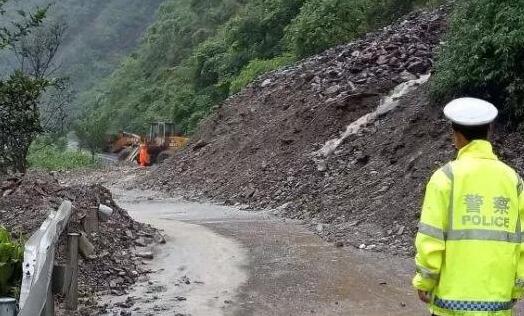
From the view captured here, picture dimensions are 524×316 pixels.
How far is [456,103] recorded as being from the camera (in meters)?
3.33

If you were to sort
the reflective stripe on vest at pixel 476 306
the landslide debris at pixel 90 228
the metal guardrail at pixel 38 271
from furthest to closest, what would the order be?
the landslide debris at pixel 90 228 < the metal guardrail at pixel 38 271 < the reflective stripe on vest at pixel 476 306

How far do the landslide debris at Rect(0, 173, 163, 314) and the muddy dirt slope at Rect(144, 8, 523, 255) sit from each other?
3.38 meters

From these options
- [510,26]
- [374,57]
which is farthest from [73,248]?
[374,57]

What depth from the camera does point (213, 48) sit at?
44.4 meters

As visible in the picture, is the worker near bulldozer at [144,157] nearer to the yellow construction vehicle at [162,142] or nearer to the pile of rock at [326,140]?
the yellow construction vehicle at [162,142]

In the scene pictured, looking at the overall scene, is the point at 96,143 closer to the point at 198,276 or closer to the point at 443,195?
the point at 198,276

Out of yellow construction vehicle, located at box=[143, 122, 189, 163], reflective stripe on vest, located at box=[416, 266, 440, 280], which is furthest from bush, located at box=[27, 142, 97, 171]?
reflective stripe on vest, located at box=[416, 266, 440, 280]

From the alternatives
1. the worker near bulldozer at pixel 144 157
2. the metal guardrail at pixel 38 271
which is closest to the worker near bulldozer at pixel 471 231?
the metal guardrail at pixel 38 271

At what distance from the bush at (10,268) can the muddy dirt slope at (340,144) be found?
585cm

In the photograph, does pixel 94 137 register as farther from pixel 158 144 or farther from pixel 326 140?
pixel 326 140

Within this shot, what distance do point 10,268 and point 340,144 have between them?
13.1 metres

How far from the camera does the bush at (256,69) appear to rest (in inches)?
1268

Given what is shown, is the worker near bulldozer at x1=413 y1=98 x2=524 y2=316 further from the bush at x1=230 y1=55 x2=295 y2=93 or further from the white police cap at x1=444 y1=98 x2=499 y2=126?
the bush at x1=230 y1=55 x2=295 y2=93

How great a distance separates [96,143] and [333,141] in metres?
35.1
